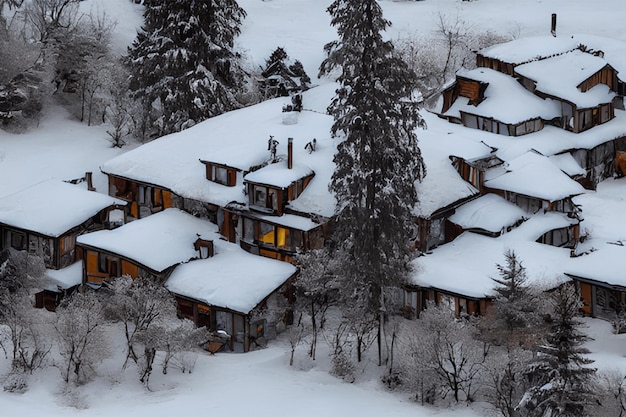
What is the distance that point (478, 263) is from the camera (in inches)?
1747

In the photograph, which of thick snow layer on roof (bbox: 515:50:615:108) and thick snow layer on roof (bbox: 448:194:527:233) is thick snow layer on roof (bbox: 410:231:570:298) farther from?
thick snow layer on roof (bbox: 515:50:615:108)

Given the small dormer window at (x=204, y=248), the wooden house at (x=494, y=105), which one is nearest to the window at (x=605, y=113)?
the wooden house at (x=494, y=105)

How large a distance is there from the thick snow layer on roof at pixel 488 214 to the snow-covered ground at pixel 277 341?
498cm

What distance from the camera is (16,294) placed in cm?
4172

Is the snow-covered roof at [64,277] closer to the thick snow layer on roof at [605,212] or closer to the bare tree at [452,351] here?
the bare tree at [452,351]

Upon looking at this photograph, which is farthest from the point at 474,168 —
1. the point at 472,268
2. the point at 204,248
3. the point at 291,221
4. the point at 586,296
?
the point at 204,248

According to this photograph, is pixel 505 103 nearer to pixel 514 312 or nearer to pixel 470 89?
pixel 470 89

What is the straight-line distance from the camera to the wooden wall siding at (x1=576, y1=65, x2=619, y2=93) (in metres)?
62.5

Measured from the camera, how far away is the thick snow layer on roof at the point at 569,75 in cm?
6138

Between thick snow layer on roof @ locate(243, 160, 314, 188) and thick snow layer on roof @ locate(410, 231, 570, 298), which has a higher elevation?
thick snow layer on roof @ locate(243, 160, 314, 188)

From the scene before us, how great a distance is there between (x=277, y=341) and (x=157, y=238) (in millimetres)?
7788

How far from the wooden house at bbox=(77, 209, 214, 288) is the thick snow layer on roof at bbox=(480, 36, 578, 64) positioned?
89.8 feet

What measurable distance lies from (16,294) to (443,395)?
1839cm

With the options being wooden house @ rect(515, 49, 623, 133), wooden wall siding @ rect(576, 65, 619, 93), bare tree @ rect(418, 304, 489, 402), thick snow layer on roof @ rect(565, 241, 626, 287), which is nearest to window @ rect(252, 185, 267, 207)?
bare tree @ rect(418, 304, 489, 402)
